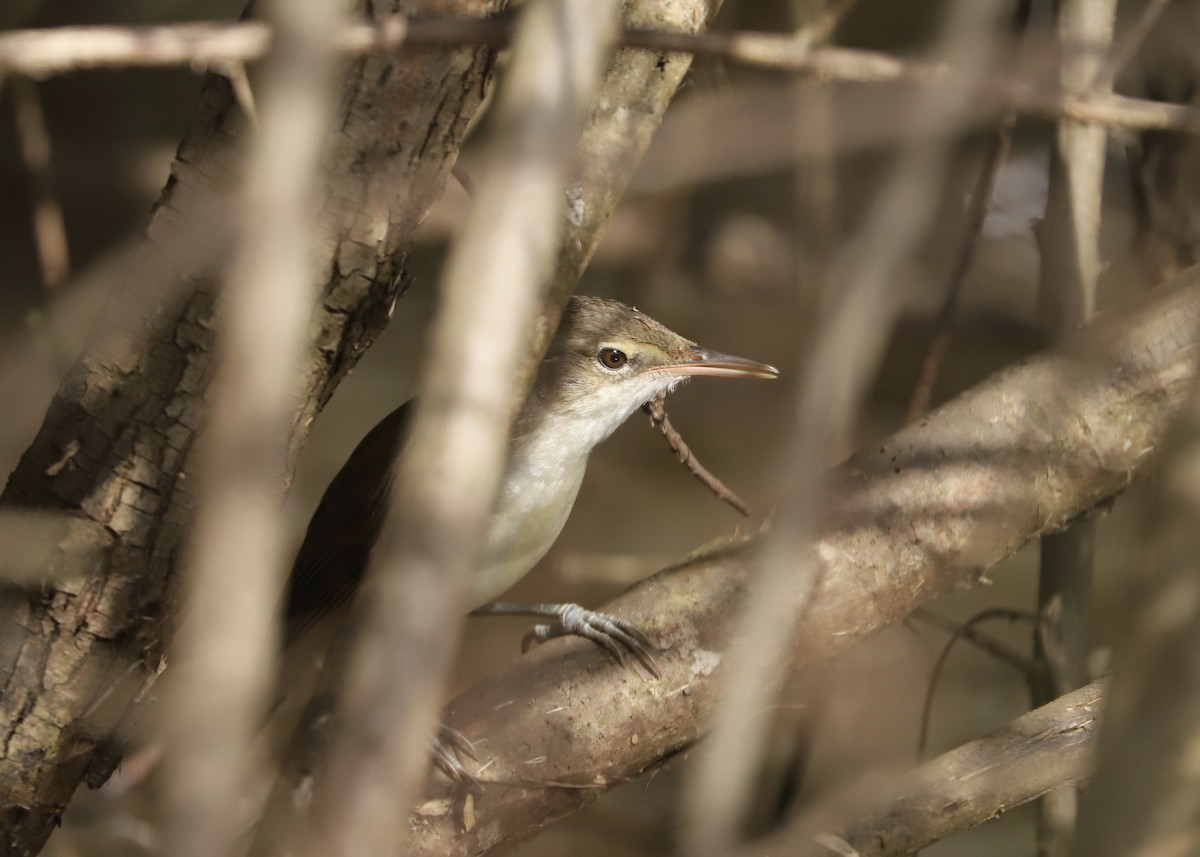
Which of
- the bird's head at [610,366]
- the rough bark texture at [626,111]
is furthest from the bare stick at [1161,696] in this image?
the bird's head at [610,366]

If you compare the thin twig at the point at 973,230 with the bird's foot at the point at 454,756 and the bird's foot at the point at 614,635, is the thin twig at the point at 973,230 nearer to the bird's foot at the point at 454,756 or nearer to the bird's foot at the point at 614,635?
the bird's foot at the point at 614,635

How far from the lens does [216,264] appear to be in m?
1.73

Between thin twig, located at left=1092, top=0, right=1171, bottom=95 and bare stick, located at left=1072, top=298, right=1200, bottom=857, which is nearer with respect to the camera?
bare stick, located at left=1072, top=298, right=1200, bottom=857

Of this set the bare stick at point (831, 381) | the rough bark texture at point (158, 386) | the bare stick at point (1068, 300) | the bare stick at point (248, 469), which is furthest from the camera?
the bare stick at point (1068, 300)

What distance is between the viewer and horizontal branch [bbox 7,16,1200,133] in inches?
39.8

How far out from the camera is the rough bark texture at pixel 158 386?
1.72 meters

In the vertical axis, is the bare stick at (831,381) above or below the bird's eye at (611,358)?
below

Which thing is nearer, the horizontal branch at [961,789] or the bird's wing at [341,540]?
the horizontal branch at [961,789]

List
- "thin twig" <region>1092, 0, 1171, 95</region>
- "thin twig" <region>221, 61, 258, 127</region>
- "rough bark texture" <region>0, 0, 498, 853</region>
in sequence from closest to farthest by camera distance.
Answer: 1. "thin twig" <region>221, 61, 258, 127</region>
2. "rough bark texture" <region>0, 0, 498, 853</region>
3. "thin twig" <region>1092, 0, 1171, 95</region>

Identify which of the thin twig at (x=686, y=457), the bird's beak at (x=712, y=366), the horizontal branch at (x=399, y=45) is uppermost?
the bird's beak at (x=712, y=366)

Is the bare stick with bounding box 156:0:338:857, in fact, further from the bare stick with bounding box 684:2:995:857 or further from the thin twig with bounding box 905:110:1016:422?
the thin twig with bounding box 905:110:1016:422

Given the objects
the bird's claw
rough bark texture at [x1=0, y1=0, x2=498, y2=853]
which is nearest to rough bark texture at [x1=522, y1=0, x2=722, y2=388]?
rough bark texture at [x1=0, y1=0, x2=498, y2=853]

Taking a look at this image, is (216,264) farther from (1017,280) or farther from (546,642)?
(1017,280)

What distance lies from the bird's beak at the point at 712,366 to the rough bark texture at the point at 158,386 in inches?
41.7
